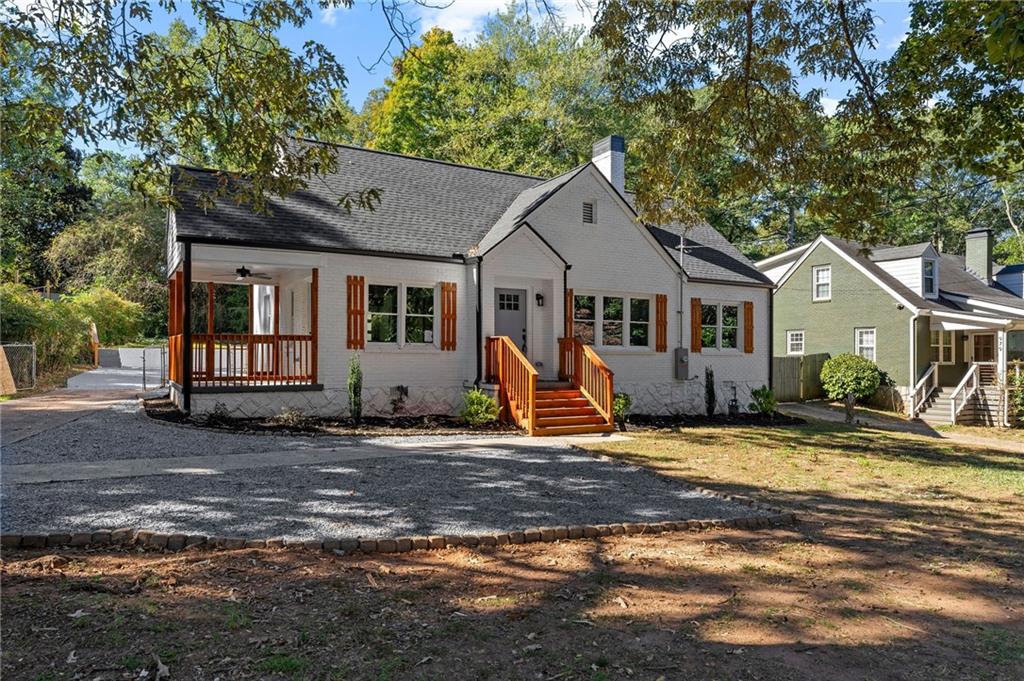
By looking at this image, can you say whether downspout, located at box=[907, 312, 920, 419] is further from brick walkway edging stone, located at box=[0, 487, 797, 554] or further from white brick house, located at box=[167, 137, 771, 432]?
brick walkway edging stone, located at box=[0, 487, 797, 554]

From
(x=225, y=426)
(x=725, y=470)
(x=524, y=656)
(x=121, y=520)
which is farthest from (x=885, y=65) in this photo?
(x=225, y=426)

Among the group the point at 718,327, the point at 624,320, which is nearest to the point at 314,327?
the point at 624,320

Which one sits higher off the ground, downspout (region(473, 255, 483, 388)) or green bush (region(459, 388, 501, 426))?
downspout (region(473, 255, 483, 388))

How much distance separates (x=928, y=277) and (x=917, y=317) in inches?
110

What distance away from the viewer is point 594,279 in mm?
15977

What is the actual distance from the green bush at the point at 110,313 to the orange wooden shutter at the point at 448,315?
56.4 feet

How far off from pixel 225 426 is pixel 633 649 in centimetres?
947

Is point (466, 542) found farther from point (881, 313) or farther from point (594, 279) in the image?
point (881, 313)

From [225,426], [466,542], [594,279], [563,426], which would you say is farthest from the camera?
[594,279]

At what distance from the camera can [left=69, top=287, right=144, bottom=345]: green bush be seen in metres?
25.3

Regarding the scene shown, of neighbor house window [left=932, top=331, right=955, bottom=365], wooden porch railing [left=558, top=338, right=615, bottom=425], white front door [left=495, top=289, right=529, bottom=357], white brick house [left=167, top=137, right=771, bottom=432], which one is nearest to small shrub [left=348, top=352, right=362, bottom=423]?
white brick house [left=167, top=137, right=771, bottom=432]

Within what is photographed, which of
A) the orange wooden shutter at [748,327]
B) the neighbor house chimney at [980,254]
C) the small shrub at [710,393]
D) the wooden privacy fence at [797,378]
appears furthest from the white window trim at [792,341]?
the small shrub at [710,393]

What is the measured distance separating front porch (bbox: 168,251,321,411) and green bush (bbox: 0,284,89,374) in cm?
620

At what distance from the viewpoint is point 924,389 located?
2247cm
